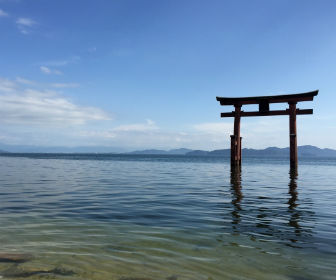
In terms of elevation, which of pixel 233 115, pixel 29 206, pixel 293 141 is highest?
pixel 233 115

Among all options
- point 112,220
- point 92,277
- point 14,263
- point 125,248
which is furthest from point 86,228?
point 92,277

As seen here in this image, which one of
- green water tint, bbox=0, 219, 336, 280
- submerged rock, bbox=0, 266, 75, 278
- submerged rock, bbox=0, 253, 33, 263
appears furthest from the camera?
submerged rock, bbox=0, 253, 33, 263

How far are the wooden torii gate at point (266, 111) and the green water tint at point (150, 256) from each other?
649 inches

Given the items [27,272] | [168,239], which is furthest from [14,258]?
[168,239]

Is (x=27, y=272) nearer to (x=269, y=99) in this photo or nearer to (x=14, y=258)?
(x=14, y=258)

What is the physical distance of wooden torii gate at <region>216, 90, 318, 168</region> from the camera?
18.9 metres

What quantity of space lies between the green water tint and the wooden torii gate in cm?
1650

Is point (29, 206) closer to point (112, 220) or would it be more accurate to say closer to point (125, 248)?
point (112, 220)

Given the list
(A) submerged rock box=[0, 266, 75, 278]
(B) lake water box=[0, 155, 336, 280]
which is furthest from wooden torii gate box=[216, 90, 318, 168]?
(A) submerged rock box=[0, 266, 75, 278]

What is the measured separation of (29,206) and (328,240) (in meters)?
7.16

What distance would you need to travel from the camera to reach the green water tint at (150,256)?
10.2 feet

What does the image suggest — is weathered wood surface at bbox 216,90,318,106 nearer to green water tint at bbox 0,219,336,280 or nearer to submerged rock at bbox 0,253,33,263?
green water tint at bbox 0,219,336,280

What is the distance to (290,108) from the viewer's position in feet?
63.0

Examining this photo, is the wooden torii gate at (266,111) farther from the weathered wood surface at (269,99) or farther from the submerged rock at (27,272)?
the submerged rock at (27,272)
